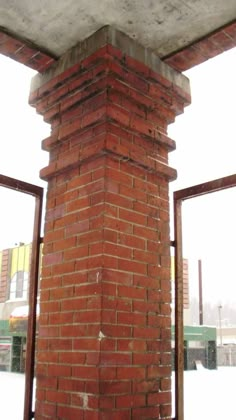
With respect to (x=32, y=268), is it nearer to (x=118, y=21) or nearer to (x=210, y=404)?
(x=118, y=21)

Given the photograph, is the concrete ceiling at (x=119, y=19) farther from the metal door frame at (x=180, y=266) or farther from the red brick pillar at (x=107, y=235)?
the metal door frame at (x=180, y=266)

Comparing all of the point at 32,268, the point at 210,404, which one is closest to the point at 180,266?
the point at 32,268

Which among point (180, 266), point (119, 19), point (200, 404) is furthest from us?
point (200, 404)

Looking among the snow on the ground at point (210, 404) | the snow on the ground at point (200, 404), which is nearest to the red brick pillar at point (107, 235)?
the snow on the ground at point (200, 404)

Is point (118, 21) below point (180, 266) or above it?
above

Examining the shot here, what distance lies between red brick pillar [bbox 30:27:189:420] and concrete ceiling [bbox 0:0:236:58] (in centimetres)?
10

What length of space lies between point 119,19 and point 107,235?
4.37 feet

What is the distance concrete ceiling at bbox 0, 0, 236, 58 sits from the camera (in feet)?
8.30

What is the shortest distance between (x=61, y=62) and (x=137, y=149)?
2.76ft

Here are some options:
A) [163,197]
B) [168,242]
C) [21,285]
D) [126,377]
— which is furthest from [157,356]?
[21,285]

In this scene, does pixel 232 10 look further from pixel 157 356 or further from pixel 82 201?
pixel 157 356

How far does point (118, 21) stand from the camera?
2.68 metres

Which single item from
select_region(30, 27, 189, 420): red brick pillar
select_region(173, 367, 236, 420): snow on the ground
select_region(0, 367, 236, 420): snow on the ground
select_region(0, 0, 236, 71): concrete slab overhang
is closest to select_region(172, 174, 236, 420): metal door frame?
select_region(30, 27, 189, 420): red brick pillar

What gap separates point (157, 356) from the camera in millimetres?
2643
